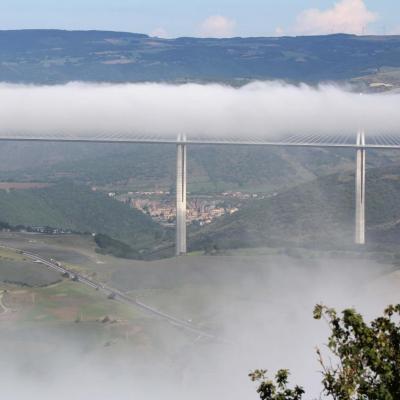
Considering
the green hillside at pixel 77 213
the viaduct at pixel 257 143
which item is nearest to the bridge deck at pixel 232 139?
the viaduct at pixel 257 143

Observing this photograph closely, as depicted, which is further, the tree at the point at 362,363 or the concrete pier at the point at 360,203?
the concrete pier at the point at 360,203

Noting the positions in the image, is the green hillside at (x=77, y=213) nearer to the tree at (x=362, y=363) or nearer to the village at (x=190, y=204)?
the village at (x=190, y=204)

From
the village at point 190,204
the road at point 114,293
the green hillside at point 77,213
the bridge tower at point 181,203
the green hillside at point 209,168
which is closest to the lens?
the road at point 114,293

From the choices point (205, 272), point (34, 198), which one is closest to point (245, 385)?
point (205, 272)

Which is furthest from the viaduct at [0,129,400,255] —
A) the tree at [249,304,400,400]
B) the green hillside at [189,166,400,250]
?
the tree at [249,304,400,400]

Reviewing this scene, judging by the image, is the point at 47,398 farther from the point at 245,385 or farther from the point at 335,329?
the point at 335,329

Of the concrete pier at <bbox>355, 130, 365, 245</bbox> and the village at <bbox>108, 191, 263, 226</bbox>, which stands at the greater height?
the concrete pier at <bbox>355, 130, 365, 245</bbox>

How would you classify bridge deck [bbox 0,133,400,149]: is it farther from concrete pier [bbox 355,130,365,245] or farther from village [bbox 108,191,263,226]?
→ village [bbox 108,191,263,226]
